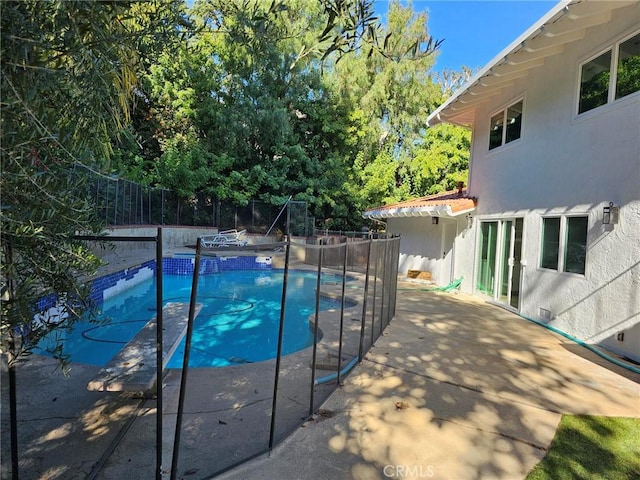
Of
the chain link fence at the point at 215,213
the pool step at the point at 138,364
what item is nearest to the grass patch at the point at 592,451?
the pool step at the point at 138,364

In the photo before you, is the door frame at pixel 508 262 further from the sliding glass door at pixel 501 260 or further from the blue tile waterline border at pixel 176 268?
the blue tile waterline border at pixel 176 268

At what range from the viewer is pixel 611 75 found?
18.7 feet

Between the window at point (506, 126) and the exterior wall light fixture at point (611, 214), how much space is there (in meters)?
3.47

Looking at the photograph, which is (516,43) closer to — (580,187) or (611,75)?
(611,75)

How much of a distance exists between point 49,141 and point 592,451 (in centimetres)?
398

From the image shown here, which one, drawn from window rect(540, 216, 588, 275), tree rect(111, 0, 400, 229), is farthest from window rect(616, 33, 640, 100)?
tree rect(111, 0, 400, 229)

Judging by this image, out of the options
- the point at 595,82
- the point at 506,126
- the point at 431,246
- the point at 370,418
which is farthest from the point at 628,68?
the point at 431,246

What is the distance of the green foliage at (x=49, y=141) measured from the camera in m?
1.26

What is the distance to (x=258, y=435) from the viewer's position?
120 inches

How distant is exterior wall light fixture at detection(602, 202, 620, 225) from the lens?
538cm

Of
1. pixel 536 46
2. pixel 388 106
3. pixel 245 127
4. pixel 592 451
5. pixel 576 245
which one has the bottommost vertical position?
pixel 592 451

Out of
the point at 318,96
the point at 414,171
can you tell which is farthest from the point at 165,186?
the point at 414,171

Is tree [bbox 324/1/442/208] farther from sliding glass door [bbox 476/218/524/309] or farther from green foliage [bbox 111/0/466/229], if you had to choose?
sliding glass door [bbox 476/218/524/309]

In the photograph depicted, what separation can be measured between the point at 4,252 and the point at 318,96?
64.1 ft
